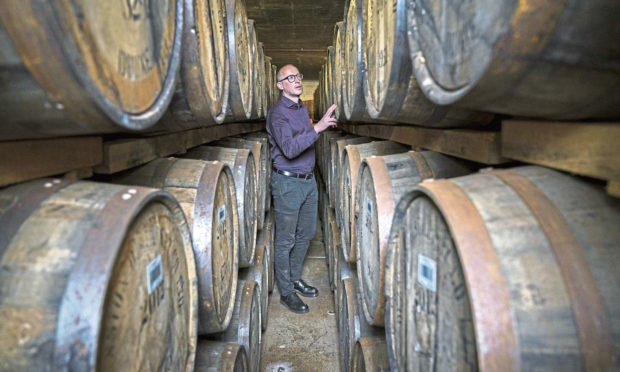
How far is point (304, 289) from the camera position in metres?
Result: 4.46

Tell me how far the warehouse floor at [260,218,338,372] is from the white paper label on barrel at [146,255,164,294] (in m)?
2.44

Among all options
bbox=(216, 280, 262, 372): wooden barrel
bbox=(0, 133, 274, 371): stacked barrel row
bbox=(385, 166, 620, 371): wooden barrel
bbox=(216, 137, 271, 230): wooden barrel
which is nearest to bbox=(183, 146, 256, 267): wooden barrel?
bbox=(216, 280, 262, 372): wooden barrel

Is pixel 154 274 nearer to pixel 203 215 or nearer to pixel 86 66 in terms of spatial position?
pixel 203 215

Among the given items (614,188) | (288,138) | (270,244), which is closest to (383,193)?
(614,188)

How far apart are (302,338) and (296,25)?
5.82 meters

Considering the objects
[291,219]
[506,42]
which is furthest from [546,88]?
[291,219]

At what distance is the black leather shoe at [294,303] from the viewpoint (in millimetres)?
4094

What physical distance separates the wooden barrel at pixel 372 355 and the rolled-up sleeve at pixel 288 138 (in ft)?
6.99

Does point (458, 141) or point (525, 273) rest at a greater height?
point (458, 141)

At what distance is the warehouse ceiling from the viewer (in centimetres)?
611

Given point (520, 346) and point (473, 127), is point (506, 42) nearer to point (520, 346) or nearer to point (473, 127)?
point (520, 346)

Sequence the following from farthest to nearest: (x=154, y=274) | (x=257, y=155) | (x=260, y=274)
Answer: (x=257, y=155), (x=260, y=274), (x=154, y=274)

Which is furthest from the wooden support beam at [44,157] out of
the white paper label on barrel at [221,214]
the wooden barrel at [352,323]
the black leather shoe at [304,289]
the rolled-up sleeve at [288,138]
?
the black leather shoe at [304,289]

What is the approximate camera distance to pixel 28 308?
2.47ft
